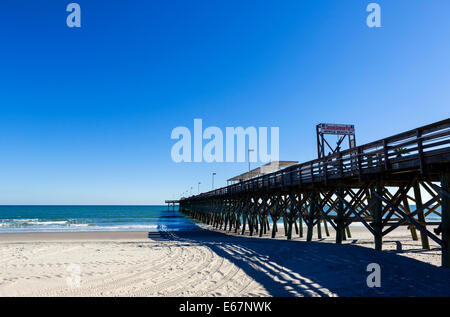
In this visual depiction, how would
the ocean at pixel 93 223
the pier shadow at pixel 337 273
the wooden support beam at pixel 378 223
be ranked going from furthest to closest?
the ocean at pixel 93 223 < the wooden support beam at pixel 378 223 < the pier shadow at pixel 337 273

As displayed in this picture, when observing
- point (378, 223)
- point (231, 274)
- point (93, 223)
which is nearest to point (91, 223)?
point (93, 223)

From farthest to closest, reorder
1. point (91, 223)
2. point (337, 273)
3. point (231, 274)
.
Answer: point (91, 223)
point (231, 274)
point (337, 273)

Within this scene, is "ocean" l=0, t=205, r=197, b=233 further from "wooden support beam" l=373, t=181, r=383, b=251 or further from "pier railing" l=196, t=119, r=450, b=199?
"wooden support beam" l=373, t=181, r=383, b=251

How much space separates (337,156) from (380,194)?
2095mm

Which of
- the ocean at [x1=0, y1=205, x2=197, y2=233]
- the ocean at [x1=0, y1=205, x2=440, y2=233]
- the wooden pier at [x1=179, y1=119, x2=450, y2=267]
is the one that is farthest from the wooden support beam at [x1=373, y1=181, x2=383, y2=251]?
the ocean at [x1=0, y1=205, x2=197, y2=233]

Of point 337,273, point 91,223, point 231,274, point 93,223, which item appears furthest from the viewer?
point 93,223

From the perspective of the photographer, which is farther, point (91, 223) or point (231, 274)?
point (91, 223)

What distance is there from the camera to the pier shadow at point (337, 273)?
497cm

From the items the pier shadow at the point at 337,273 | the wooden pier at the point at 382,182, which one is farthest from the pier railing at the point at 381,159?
the pier shadow at the point at 337,273

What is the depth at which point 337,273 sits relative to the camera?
6.10 metres

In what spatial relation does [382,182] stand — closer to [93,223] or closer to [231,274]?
[231,274]

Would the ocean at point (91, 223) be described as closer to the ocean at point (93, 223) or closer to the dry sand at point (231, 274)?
the ocean at point (93, 223)
